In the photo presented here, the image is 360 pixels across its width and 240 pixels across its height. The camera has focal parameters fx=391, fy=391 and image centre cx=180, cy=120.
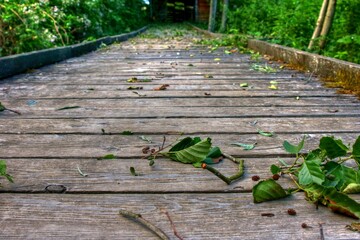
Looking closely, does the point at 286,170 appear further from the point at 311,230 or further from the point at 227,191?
the point at 311,230

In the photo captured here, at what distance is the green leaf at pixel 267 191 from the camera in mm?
1209

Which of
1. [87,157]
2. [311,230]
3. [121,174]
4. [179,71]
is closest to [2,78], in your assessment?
[179,71]

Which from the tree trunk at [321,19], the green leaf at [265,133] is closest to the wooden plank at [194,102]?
the green leaf at [265,133]

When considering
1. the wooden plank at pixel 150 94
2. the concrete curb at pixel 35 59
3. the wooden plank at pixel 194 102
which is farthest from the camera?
the concrete curb at pixel 35 59

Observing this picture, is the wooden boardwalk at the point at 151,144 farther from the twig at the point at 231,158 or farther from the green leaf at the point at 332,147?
the green leaf at the point at 332,147

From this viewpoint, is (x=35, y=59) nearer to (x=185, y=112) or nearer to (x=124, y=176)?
(x=185, y=112)

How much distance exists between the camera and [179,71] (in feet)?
14.3

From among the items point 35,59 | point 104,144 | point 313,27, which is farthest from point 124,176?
point 313,27

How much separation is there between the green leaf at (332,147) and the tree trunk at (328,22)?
478 centimetres

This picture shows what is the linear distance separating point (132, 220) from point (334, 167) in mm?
710

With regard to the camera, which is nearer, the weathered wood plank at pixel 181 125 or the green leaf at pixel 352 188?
the green leaf at pixel 352 188

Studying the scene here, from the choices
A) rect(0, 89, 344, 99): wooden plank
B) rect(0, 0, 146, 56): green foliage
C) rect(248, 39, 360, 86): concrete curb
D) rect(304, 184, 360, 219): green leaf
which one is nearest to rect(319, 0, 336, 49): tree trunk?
rect(248, 39, 360, 86): concrete curb

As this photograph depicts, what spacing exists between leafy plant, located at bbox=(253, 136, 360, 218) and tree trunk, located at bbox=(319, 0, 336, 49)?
4781 millimetres

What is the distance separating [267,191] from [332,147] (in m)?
0.34
